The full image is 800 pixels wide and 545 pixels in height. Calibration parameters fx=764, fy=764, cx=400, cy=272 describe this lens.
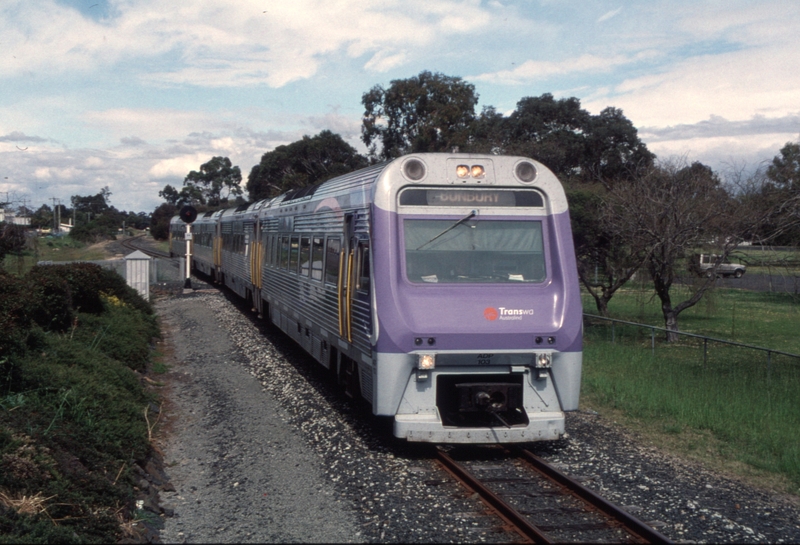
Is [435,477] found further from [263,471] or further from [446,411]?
[263,471]

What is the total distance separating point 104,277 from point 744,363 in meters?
13.6

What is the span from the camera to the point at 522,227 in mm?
8391

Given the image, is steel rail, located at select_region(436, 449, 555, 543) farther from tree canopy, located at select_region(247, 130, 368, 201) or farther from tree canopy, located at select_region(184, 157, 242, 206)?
tree canopy, located at select_region(184, 157, 242, 206)

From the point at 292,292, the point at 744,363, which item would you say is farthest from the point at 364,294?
the point at 744,363

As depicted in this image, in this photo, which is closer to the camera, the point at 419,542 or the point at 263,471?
the point at 419,542

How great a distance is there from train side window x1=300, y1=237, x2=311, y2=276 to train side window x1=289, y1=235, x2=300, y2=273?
372mm

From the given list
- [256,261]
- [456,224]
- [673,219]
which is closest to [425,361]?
[456,224]

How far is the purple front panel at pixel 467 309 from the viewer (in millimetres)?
7641

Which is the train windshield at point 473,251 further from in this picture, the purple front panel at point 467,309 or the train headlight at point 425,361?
the train headlight at point 425,361

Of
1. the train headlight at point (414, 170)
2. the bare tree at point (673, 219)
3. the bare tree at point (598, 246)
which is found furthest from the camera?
the bare tree at point (598, 246)

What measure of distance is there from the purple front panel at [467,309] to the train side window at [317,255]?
10.2 ft

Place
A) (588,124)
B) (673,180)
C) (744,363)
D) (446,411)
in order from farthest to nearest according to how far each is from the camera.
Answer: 1. (588,124)
2. (673,180)
3. (744,363)
4. (446,411)

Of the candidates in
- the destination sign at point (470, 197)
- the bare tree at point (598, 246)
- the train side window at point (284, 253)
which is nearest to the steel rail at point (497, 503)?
the destination sign at point (470, 197)

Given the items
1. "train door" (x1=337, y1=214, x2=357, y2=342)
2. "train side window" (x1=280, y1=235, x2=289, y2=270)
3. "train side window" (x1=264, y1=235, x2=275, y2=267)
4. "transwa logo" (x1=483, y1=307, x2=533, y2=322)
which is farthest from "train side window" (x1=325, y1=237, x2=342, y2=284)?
"train side window" (x1=264, y1=235, x2=275, y2=267)
